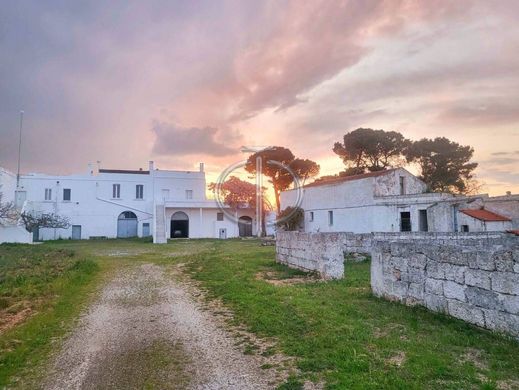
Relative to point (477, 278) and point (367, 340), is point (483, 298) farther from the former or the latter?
point (367, 340)

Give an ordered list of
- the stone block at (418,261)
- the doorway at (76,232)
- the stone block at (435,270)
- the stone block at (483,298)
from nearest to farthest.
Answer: the stone block at (483,298) < the stone block at (435,270) < the stone block at (418,261) < the doorway at (76,232)

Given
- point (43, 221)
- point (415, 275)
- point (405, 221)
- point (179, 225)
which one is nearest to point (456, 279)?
point (415, 275)

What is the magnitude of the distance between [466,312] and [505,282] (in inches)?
35.6

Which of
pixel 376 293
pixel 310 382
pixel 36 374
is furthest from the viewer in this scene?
pixel 376 293

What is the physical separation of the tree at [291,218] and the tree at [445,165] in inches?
597

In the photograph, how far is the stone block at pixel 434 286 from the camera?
6.37 m

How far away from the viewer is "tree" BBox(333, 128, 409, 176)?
4584 cm

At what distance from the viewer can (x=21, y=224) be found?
2955cm

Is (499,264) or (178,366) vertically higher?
(499,264)

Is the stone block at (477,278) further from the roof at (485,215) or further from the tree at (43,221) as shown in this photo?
the tree at (43,221)

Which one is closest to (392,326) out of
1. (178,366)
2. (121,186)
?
(178,366)

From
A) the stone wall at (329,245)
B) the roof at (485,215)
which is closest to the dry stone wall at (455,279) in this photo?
the stone wall at (329,245)

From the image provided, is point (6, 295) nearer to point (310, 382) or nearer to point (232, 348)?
point (232, 348)

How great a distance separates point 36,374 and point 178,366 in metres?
1.63
